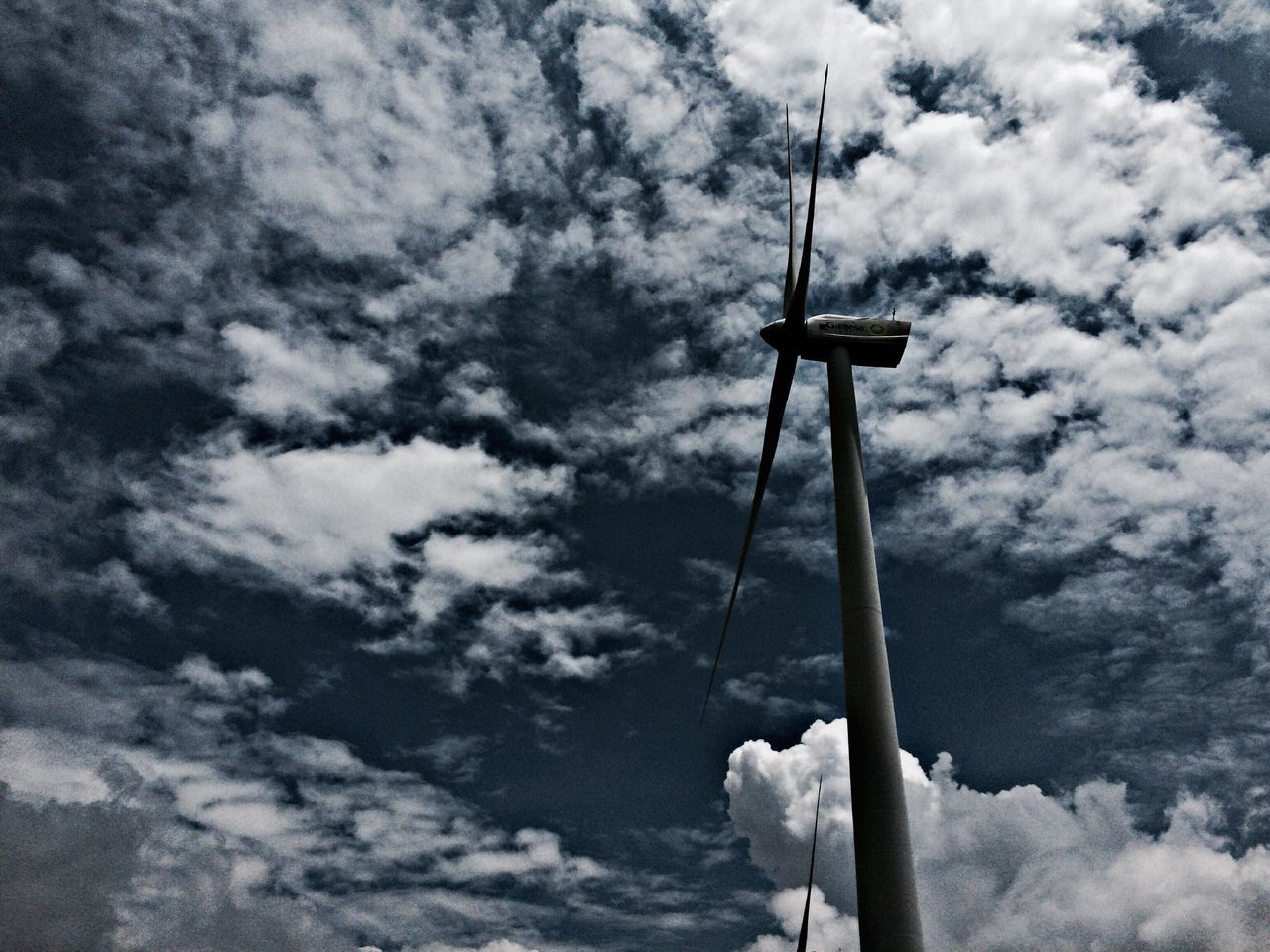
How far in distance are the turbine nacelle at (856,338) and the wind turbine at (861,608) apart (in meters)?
0.06

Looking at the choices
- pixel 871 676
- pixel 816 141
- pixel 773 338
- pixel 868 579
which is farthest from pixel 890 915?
pixel 816 141

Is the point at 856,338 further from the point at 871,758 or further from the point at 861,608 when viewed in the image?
the point at 871,758

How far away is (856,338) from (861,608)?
63.2 feet

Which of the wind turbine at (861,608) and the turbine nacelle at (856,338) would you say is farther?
the turbine nacelle at (856,338)

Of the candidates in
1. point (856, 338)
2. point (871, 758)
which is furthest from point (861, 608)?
point (856, 338)

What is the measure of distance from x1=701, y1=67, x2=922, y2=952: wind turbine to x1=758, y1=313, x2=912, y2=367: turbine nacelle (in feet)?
0.19

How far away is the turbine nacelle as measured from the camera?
49.9 metres

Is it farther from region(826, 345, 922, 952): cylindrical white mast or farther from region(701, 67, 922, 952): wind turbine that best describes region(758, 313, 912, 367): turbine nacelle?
region(826, 345, 922, 952): cylindrical white mast

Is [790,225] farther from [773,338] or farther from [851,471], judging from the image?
[851,471]

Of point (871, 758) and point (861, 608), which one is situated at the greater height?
point (861, 608)

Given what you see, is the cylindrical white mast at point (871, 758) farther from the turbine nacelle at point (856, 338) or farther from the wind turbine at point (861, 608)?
the turbine nacelle at point (856, 338)

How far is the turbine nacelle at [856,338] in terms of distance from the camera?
4988 cm

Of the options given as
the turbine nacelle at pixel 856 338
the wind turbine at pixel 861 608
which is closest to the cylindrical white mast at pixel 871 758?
the wind turbine at pixel 861 608

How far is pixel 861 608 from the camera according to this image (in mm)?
36281
